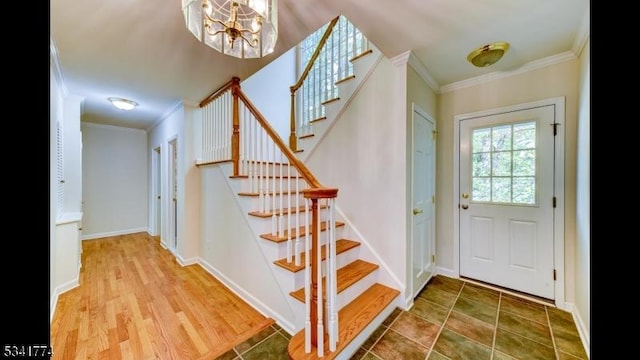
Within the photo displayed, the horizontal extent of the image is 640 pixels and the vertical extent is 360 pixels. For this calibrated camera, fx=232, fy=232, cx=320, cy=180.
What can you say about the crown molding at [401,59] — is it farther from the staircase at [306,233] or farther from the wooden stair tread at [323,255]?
the wooden stair tread at [323,255]

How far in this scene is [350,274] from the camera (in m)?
2.09

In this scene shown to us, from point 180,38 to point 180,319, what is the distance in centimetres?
241

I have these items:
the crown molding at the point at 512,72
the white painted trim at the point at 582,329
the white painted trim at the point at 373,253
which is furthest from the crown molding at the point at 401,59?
the white painted trim at the point at 582,329

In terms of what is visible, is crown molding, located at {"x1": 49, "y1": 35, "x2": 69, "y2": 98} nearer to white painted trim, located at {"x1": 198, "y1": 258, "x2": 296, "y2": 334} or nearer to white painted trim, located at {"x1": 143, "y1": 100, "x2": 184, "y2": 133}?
white painted trim, located at {"x1": 143, "y1": 100, "x2": 184, "y2": 133}

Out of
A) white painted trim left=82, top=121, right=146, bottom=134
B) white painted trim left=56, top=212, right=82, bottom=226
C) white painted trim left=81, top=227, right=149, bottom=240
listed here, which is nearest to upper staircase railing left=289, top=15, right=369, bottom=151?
white painted trim left=56, top=212, right=82, bottom=226

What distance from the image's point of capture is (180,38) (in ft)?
6.35

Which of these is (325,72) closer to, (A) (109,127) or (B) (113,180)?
(A) (109,127)

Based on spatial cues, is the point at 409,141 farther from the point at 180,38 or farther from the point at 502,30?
the point at 180,38

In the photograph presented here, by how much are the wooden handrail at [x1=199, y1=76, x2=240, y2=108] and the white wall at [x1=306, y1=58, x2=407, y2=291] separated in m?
1.24

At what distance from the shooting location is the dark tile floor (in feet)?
5.19

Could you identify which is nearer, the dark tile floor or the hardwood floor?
the dark tile floor

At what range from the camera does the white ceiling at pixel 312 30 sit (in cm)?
155
